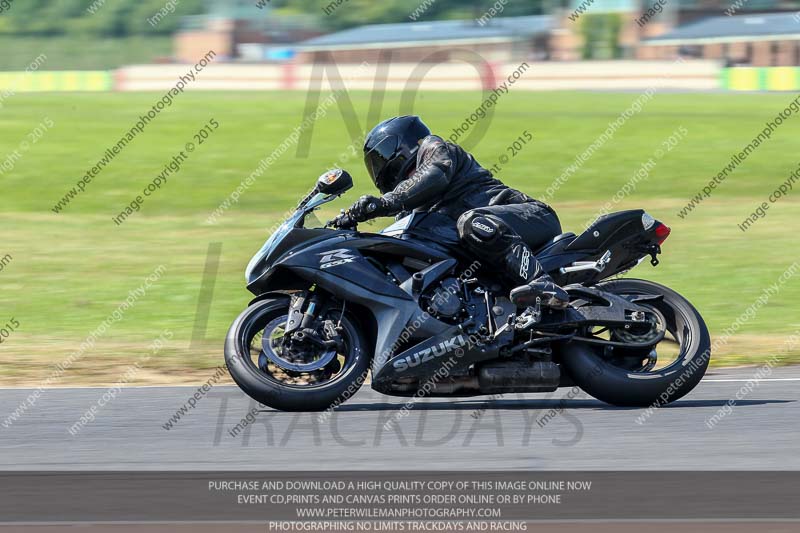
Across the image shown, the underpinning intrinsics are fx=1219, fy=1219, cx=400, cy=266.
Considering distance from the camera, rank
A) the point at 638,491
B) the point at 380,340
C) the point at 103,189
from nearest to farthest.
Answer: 1. the point at 638,491
2. the point at 380,340
3. the point at 103,189

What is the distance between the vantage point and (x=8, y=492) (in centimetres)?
521

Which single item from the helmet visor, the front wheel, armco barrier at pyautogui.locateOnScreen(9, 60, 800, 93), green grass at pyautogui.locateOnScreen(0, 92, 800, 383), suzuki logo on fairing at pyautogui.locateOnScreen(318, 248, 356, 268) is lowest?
armco barrier at pyautogui.locateOnScreen(9, 60, 800, 93)

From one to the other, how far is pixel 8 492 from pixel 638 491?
105 inches

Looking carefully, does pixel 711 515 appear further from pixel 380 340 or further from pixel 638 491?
pixel 380 340

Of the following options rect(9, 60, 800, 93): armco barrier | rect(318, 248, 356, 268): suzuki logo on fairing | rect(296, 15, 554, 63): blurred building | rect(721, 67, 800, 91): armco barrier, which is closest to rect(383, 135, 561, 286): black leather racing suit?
rect(318, 248, 356, 268): suzuki logo on fairing

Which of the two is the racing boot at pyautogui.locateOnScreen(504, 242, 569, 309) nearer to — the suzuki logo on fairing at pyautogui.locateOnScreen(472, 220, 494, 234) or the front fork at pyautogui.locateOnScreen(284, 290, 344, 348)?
the suzuki logo on fairing at pyautogui.locateOnScreen(472, 220, 494, 234)

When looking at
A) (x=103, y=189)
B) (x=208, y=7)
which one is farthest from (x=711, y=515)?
(x=208, y=7)

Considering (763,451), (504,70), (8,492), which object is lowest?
(504,70)

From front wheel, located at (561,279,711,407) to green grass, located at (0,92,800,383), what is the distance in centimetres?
255

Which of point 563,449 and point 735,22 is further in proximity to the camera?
point 735,22

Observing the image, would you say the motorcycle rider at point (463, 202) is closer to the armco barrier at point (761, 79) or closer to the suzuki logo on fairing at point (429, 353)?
the suzuki logo on fairing at point (429, 353)

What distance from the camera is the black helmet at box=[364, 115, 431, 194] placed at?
23.7 ft

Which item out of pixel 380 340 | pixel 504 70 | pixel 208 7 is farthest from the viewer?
pixel 208 7

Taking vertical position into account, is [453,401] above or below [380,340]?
below
